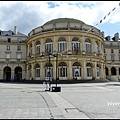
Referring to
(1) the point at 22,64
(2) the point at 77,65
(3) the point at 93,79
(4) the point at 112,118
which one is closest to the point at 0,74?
(1) the point at 22,64

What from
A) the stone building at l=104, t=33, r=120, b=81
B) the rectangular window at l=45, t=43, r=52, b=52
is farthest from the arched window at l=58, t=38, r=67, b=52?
the stone building at l=104, t=33, r=120, b=81

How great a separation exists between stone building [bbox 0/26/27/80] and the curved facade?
38.5 feet

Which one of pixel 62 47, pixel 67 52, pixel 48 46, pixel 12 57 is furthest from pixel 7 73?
pixel 67 52

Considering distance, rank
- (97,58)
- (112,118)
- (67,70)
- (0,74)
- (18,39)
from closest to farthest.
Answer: (112,118) < (67,70) < (97,58) < (0,74) < (18,39)

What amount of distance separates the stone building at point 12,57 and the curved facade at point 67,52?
11722mm

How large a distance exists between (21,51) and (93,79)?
2646 cm

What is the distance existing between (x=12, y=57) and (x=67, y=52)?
22443 mm

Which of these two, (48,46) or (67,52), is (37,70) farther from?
(67,52)

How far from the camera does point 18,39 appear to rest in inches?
2114

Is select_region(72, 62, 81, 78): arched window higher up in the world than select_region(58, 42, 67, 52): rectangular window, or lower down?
lower down

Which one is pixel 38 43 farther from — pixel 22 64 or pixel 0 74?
pixel 0 74

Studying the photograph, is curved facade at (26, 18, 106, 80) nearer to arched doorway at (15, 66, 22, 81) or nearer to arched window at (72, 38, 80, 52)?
arched window at (72, 38, 80, 52)

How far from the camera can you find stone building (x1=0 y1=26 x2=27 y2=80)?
167ft

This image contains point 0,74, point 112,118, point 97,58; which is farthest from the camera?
point 0,74
